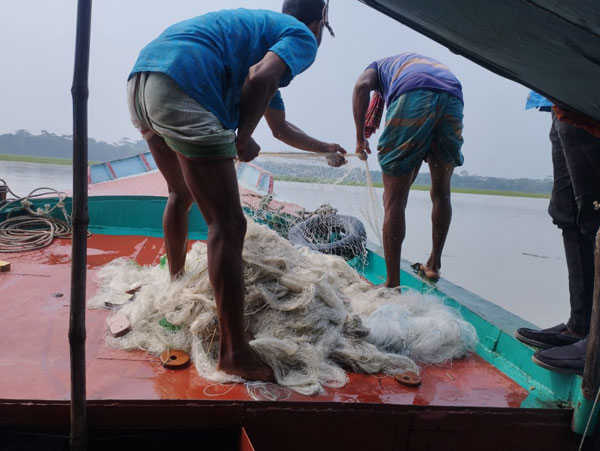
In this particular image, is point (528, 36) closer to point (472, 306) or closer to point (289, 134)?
point (289, 134)

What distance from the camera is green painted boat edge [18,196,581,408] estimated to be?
71.4 inches

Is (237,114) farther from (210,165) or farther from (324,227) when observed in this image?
(324,227)

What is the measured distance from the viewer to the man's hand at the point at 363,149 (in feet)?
11.1

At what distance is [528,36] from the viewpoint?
1208mm

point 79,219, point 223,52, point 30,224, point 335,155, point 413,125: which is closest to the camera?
point 79,219

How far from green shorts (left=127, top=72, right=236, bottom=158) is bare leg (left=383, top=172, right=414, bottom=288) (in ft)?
4.81

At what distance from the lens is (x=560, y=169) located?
6.88ft

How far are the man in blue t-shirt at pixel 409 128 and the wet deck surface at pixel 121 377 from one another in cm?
103

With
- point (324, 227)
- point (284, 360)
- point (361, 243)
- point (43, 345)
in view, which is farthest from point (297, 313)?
point (324, 227)

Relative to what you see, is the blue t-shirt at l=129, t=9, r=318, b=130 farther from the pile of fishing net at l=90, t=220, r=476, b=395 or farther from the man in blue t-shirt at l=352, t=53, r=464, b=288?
the man in blue t-shirt at l=352, t=53, r=464, b=288

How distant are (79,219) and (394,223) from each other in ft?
6.93

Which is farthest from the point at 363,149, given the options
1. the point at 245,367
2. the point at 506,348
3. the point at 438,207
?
the point at 245,367

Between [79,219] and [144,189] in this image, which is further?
[144,189]

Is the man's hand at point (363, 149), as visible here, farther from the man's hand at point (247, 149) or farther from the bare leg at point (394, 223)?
the man's hand at point (247, 149)
